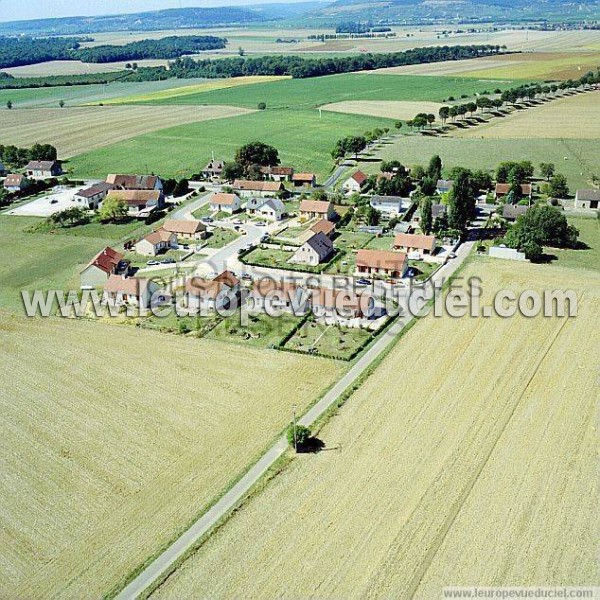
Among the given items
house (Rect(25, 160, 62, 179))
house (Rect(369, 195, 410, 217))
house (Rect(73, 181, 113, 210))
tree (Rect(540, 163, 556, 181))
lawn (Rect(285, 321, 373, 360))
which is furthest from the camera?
house (Rect(25, 160, 62, 179))

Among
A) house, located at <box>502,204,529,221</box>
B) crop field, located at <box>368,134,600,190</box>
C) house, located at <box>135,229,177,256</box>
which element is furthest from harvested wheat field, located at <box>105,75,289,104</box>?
house, located at <box>502,204,529,221</box>

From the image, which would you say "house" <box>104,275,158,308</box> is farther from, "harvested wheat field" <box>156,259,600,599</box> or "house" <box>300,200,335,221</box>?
"house" <box>300,200,335,221</box>

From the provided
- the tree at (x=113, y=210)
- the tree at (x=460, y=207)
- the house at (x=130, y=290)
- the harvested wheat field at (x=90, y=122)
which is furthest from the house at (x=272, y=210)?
the harvested wheat field at (x=90, y=122)

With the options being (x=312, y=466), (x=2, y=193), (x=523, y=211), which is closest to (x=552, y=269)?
(x=523, y=211)

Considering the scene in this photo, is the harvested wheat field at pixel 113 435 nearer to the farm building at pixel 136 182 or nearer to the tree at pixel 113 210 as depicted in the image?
the tree at pixel 113 210

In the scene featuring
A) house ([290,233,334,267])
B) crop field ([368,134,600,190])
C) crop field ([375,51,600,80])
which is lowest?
house ([290,233,334,267])

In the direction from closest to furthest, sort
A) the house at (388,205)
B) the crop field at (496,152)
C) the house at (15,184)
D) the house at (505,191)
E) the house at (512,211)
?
the house at (512,211) < the house at (388,205) < the house at (505,191) < the house at (15,184) < the crop field at (496,152)

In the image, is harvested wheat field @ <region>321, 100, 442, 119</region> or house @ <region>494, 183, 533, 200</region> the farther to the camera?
harvested wheat field @ <region>321, 100, 442, 119</region>
